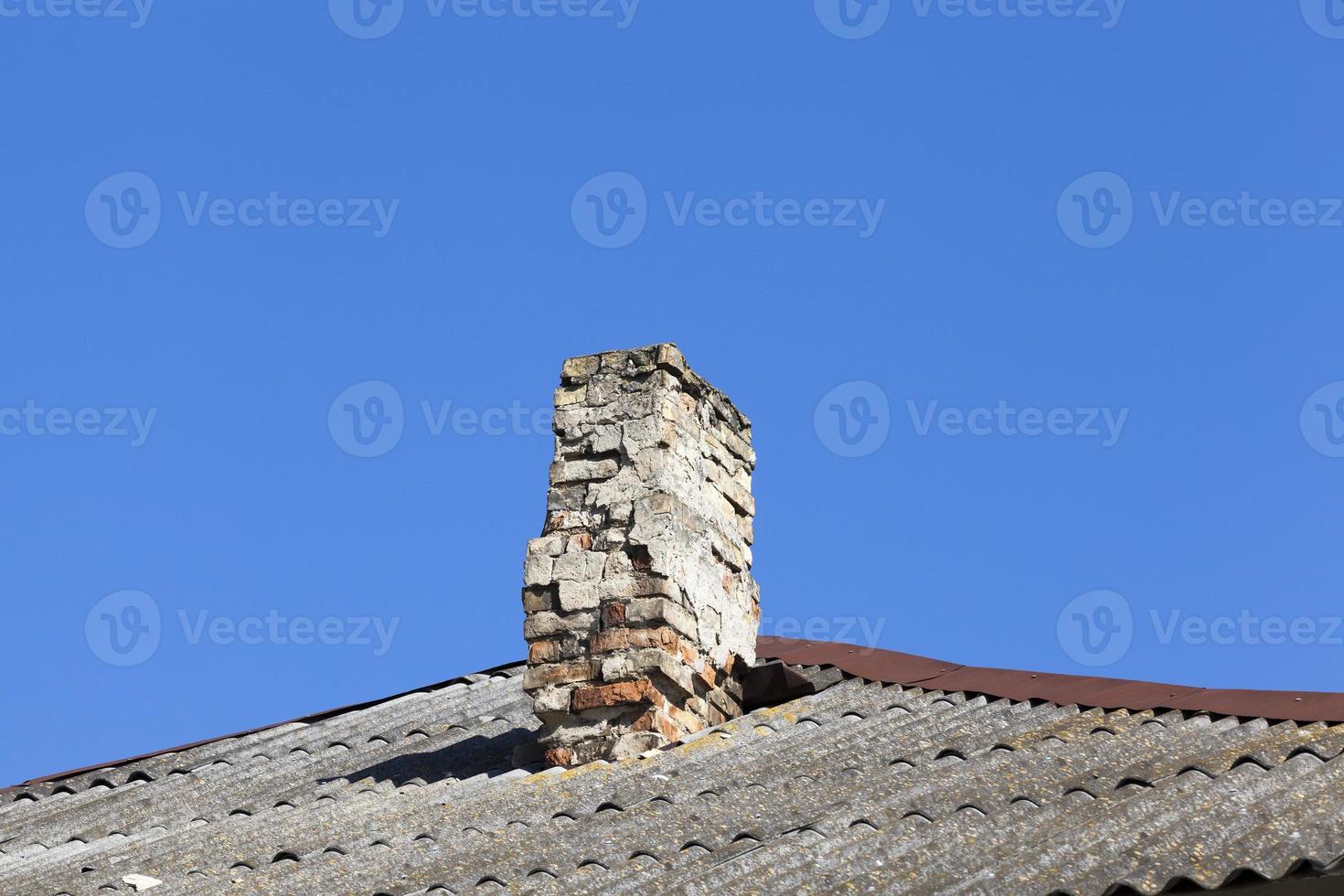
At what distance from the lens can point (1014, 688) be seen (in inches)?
267

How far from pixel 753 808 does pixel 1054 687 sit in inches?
61.6

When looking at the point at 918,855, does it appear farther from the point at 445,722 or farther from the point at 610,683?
the point at 445,722

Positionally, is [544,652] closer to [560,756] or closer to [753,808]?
[560,756]

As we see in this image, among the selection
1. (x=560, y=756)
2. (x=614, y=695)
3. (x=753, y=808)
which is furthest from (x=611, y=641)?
(x=753, y=808)

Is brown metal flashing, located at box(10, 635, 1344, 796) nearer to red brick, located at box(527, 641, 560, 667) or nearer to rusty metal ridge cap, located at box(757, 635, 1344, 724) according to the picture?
rusty metal ridge cap, located at box(757, 635, 1344, 724)

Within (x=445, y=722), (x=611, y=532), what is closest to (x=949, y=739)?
(x=611, y=532)

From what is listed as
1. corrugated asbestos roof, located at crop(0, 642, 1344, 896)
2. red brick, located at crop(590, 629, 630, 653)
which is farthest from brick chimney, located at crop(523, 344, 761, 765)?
corrugated asbestos roof, located at crop(0, 642, 1344, 896)

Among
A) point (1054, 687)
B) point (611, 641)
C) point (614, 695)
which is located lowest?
point (1054, 687)

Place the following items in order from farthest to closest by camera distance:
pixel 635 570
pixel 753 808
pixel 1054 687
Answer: pixel 635 570 → pixel 1054 687 → pixel 753 808

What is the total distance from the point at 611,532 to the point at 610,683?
60 cm

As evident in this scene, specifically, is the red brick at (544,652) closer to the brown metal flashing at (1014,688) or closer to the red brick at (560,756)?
the red brick at (560,756)

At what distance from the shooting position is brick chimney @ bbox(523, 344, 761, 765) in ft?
22.4

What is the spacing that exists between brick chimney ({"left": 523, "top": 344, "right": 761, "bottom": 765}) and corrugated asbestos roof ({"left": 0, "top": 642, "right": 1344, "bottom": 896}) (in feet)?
0.89

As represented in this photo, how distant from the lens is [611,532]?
7066mm
